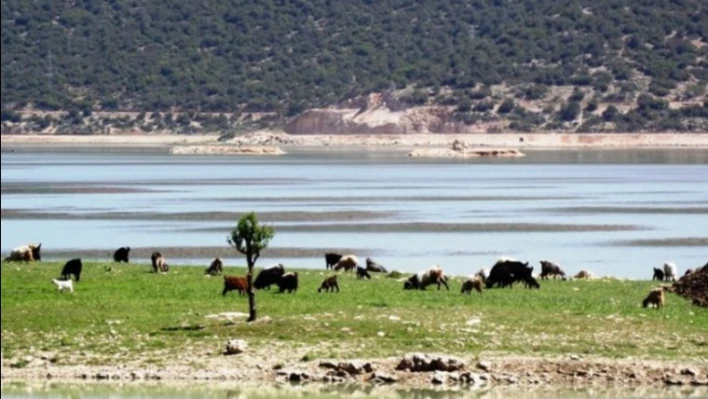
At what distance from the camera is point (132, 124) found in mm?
193250

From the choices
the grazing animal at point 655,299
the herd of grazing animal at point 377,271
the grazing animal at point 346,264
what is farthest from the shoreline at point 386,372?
the grazing animal at point 346,264

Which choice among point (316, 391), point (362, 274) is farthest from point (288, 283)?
point (316, 391)

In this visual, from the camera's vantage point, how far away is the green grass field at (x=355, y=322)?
21.1 meters

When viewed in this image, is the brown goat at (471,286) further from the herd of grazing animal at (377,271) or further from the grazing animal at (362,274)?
the grazing animal at (362,274)

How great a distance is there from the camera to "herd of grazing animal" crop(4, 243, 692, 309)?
26.2 meters

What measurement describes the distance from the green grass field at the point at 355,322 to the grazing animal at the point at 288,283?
0.15 m

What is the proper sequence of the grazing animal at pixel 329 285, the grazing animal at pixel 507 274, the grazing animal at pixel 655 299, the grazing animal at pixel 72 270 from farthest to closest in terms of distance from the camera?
the grazing animal at pixel 507 274 → the grazing animal at pixel 72 270 → the grazing animal at pixel 329 285 → the grazing animal at pixel 655 299

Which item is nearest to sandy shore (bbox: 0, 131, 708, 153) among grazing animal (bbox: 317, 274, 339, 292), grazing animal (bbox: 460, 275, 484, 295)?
grazing animal (bbox: 317, 274, 339, 292)

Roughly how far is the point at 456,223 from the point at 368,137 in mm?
119670

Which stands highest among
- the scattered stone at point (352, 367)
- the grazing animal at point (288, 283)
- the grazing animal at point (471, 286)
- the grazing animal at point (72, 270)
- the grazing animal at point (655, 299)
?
the grazing animal at point (72, 270)

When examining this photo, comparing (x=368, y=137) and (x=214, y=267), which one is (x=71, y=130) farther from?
(x=214, y=267)

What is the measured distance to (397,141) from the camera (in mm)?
174250

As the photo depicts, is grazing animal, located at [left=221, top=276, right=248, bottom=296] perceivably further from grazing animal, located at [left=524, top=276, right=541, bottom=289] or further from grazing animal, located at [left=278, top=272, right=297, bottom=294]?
grazing animal, located at [left=524, top=276, right=541, bottom=289]

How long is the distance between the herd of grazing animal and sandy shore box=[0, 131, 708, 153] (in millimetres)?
127327
